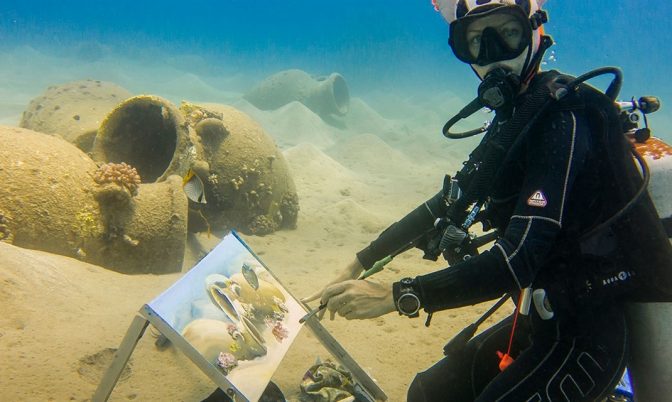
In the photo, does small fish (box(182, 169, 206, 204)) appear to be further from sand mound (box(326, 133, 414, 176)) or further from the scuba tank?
sand mound (box(326, 133, 414, 176))

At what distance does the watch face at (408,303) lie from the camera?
2.15m

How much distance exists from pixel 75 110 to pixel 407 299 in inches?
337

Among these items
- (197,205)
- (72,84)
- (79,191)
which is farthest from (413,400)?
(72,84)

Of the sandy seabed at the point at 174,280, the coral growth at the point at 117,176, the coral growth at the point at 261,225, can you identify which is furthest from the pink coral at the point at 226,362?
the coral growth at the point at 261,225

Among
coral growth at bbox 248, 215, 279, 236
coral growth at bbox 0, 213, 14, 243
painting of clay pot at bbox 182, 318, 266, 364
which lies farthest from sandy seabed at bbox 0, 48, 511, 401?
painting of clay pot at bbox 182, 318, 266, 364

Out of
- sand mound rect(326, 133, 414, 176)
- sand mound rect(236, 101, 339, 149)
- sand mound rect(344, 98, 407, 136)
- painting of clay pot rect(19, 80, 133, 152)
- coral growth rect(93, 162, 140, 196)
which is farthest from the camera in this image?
sand mound rect(344, 98, 407, 136)

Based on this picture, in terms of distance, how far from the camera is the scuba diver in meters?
2.03

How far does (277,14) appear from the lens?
9469 centimetres

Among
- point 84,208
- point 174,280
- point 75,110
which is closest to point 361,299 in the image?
point 174,280

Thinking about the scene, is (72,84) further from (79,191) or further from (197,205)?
(79,191)

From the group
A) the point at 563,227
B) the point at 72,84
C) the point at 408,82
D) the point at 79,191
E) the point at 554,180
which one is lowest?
the point at 79,191

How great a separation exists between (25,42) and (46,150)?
53.0 metres

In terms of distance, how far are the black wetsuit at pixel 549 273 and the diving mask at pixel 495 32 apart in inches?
22.0

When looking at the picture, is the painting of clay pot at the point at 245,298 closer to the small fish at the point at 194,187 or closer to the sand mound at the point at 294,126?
the small fish at the point at 194,187
